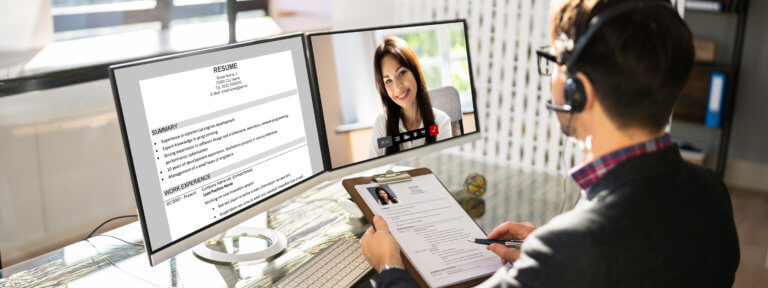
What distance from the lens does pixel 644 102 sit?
807mm

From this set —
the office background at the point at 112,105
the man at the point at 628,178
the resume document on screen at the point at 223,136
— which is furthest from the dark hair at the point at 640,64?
the office background at the point at 112,105

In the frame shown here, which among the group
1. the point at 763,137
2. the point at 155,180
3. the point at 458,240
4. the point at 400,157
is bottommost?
the point at 763,137

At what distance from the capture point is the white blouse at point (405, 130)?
147cm

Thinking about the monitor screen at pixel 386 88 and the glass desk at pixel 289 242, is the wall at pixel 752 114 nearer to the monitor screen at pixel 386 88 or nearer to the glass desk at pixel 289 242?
the glass desk at pixel 289 242

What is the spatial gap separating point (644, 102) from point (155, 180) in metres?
0.78

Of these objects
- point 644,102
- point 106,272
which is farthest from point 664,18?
point 106,272

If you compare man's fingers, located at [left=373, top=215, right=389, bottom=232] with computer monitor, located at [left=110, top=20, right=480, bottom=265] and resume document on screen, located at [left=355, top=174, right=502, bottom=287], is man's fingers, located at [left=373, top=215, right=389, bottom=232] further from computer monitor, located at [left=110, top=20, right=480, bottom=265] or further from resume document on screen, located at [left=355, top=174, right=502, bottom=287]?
computer monitor, located at [left=110, top=20, right=480, bottom=265]

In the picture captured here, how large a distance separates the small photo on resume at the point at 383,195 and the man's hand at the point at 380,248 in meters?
0.13

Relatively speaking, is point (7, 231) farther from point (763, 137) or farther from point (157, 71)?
point (763, 137)

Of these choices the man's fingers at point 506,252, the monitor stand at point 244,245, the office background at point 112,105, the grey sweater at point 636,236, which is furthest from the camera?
the office background at point 112,105

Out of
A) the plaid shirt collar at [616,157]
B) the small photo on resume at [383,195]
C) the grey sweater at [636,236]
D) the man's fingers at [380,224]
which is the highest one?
the plaid shirt collar at [616,157]

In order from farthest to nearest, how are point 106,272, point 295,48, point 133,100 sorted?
point 295,48
point 106,272
point 133,100

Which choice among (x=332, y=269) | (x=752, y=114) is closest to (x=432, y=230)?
(x=332, y=269)

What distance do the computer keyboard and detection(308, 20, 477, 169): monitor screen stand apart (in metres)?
0.23
